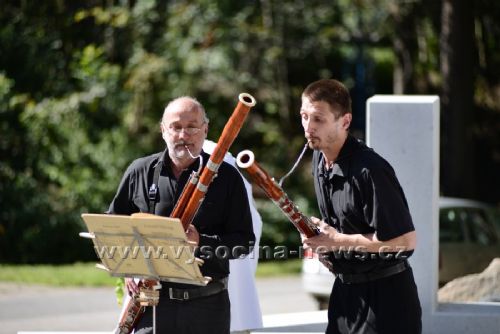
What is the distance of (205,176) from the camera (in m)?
4.36

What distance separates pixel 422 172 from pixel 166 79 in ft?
39.3

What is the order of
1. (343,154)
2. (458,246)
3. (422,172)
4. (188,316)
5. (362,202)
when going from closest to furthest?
(362,202), (343,154), (188,316), (422,172), (458,246)

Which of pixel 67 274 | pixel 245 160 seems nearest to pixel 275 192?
pixel 245 160

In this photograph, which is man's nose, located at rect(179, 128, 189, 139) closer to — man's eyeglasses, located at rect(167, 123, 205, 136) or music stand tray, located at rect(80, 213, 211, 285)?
man's eyeglasses, located at rect(167, 123, 205, 136)

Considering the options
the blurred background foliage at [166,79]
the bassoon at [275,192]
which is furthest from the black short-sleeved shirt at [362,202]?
the blurred background foliage at [166,79]

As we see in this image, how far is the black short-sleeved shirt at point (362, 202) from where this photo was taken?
4273mm

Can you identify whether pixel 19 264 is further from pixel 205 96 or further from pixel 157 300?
→ pixel 157 300

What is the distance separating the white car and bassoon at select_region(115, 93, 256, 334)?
675 centimetres

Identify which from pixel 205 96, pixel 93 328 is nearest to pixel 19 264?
pixel 205 96

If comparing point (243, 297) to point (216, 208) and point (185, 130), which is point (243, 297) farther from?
point (185, 130)

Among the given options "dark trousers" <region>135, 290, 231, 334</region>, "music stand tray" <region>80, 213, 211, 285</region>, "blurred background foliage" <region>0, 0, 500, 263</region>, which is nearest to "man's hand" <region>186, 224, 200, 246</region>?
"music stand tray" <region>80, 213, 211, 285</region>

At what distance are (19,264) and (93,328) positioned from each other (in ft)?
21.4

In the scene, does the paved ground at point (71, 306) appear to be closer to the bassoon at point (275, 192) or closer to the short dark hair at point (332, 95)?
the bassoon at point (275, 192)

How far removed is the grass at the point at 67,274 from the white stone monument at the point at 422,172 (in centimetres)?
833
